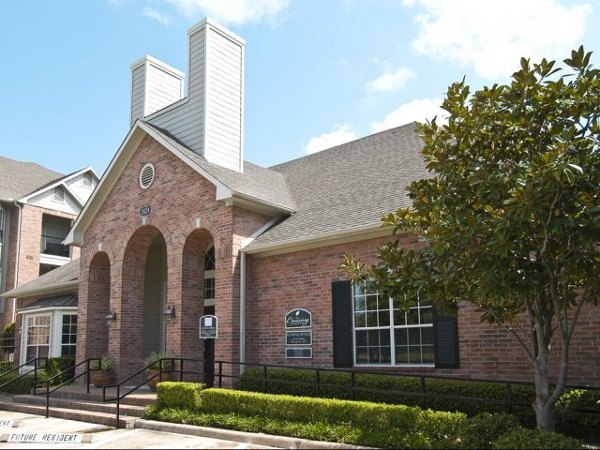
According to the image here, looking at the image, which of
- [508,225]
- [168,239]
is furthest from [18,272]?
[508,225]

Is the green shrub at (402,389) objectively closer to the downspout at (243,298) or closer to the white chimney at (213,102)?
the downspout at (243,298)

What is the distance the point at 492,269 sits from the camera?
736 cm

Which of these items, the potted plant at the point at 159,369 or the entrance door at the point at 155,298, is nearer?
the potted plant at the point at 159,369

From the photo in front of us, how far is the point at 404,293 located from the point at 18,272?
82.2ft

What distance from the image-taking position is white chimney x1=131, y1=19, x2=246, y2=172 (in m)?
16.9

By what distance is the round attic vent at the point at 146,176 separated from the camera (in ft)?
55.2

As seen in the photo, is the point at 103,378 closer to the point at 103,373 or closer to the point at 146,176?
the point at 103,373

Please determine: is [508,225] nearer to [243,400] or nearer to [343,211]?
[243,400]

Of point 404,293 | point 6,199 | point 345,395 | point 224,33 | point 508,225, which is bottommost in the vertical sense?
point 345,395

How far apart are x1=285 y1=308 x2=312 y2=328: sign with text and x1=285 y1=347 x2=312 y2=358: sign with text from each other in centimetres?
52

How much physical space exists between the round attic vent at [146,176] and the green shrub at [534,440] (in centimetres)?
1227

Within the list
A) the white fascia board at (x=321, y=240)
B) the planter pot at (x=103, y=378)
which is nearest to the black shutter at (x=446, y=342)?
the white fascia board at (x=321, y=240)

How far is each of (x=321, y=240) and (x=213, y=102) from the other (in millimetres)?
6245

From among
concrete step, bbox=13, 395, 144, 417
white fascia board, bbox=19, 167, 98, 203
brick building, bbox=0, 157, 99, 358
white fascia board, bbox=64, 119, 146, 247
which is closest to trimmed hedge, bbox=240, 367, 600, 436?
concrete step, bbox=13, 395, 144, 417
